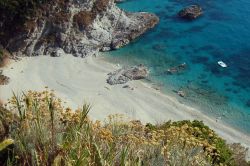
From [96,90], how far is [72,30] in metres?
9.42

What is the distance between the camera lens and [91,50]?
52.9 meters

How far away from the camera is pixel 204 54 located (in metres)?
54.4

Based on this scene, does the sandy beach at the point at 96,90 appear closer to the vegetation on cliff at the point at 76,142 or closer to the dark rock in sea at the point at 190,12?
the dark rock in sea at the point at 190,12

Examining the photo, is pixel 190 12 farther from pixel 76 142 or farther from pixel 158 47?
pixel 76 142

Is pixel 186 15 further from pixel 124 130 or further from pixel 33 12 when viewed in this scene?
pixel 124 130

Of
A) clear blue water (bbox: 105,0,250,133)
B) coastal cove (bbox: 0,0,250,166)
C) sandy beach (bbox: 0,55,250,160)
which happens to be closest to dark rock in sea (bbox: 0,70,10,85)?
coastal cove (bbox: 0,0,250,166)

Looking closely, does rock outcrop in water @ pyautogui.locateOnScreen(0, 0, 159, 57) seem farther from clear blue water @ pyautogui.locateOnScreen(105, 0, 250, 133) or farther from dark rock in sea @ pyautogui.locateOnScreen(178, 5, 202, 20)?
dark rock in sea @ pyautogui.locateOnScreen(178, 5, 202, 20)

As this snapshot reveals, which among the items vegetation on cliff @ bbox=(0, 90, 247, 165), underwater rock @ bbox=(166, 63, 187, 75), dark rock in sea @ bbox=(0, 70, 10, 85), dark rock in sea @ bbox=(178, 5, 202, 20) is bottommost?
underwater rock @ bbox=(166, 63, 187, 75)

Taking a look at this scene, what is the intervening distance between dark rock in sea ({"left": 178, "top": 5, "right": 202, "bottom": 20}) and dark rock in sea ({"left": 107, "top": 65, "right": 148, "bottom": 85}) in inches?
561

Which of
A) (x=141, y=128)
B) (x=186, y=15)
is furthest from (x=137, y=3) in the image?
(x=141, y=128)

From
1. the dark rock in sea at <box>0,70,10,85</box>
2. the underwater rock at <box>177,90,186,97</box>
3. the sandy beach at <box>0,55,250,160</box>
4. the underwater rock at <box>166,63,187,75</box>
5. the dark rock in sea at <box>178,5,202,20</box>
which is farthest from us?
the dark rock in sea at <box>178,5,202,20</box>

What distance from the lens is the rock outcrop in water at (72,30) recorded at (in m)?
50.5

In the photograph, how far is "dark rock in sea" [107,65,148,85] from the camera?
48156mm

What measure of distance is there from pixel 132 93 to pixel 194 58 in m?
10.3
